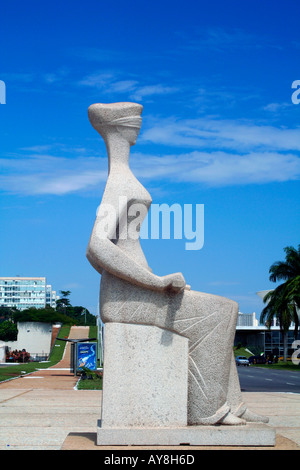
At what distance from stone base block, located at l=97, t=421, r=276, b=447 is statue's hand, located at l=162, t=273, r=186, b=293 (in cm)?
134

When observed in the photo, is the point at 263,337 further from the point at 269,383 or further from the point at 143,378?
the point at 143,378

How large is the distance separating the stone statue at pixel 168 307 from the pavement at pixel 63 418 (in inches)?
21.5

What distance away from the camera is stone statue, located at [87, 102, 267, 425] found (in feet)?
19.8

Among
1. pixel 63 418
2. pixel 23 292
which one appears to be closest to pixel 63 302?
pixel 23 292

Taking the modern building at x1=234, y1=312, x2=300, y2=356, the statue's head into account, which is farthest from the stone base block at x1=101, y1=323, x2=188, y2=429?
the modern building at x1=234, y1=312, x2=300, y2=356

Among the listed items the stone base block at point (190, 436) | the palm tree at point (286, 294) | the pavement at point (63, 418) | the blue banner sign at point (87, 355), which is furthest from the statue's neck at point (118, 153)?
the palm tree at point (286, 294)

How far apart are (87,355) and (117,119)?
18.6 m

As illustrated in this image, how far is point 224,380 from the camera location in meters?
6.19

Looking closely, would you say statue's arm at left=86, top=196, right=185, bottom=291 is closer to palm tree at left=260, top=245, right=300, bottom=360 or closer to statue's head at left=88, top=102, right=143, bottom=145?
statue's head at left=88, top=102, right=143, bottom=145

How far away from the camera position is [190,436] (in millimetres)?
5789

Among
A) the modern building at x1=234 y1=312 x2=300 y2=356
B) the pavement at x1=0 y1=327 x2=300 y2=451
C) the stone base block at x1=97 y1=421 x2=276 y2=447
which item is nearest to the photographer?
the stone base block at x1=97 y1=421 x2=276 y2=447

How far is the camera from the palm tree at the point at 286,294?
4900 centimetres
